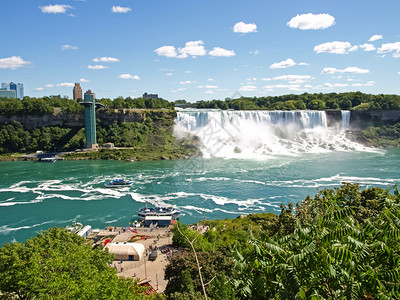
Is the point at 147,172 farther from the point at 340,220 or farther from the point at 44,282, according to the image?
the point at 340,220

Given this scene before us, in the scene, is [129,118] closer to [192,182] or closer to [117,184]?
[117,184]

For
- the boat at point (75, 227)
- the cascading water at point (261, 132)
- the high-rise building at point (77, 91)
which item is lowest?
the boat at point (75, 227)

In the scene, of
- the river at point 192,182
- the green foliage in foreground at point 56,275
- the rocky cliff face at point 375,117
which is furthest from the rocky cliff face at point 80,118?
the green foliage in foreground at point 56,275

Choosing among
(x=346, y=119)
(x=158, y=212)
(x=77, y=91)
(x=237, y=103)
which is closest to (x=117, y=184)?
(x=158, y=212)

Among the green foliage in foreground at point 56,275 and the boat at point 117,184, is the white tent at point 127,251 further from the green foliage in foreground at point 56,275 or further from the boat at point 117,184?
the boat at point 117,184

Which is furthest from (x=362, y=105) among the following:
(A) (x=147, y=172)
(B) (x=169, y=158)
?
(A) (x=147, y=172)

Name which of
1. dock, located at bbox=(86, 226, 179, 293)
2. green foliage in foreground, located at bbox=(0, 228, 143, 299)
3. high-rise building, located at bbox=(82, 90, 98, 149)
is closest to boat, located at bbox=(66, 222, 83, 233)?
dock, located at bbox=(86, 226, 179, 293)

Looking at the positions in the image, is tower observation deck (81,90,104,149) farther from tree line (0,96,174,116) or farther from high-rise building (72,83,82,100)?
high-rise building (72,83,82,100)
